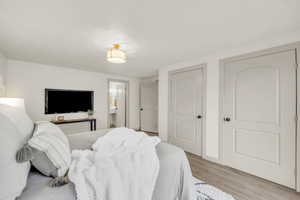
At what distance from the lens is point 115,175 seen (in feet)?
3.13

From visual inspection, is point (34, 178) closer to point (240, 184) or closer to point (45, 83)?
point (240, 184)

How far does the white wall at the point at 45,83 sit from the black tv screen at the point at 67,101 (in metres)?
0.12

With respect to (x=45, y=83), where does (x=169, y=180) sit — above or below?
below

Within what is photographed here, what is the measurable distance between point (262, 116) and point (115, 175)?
7.77 ft

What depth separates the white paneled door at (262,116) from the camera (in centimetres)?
188

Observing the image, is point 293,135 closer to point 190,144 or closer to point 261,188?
point 261,188

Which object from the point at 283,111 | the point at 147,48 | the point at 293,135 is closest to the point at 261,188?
the point at 293,135

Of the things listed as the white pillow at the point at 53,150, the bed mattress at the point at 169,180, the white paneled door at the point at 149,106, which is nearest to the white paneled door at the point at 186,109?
the white paneled door at the point at 149,106

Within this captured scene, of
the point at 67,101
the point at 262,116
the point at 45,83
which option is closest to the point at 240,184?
the point at 262,116

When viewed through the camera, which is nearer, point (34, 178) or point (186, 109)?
point (34, 178)

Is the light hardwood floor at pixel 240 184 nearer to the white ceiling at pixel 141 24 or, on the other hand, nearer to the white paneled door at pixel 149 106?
the white ceiling at pixel 141 24

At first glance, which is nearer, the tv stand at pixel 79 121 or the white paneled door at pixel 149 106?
the tv stand at pixel 79 121

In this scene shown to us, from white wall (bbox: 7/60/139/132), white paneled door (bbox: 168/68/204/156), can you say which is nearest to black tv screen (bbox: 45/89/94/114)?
white wall (bbox: 7/60/139/132)

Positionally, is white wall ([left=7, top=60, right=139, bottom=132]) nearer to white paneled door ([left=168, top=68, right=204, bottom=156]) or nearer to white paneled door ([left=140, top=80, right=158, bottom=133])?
white paneled door ([left=140, top=80, right=158, bottom=133])
